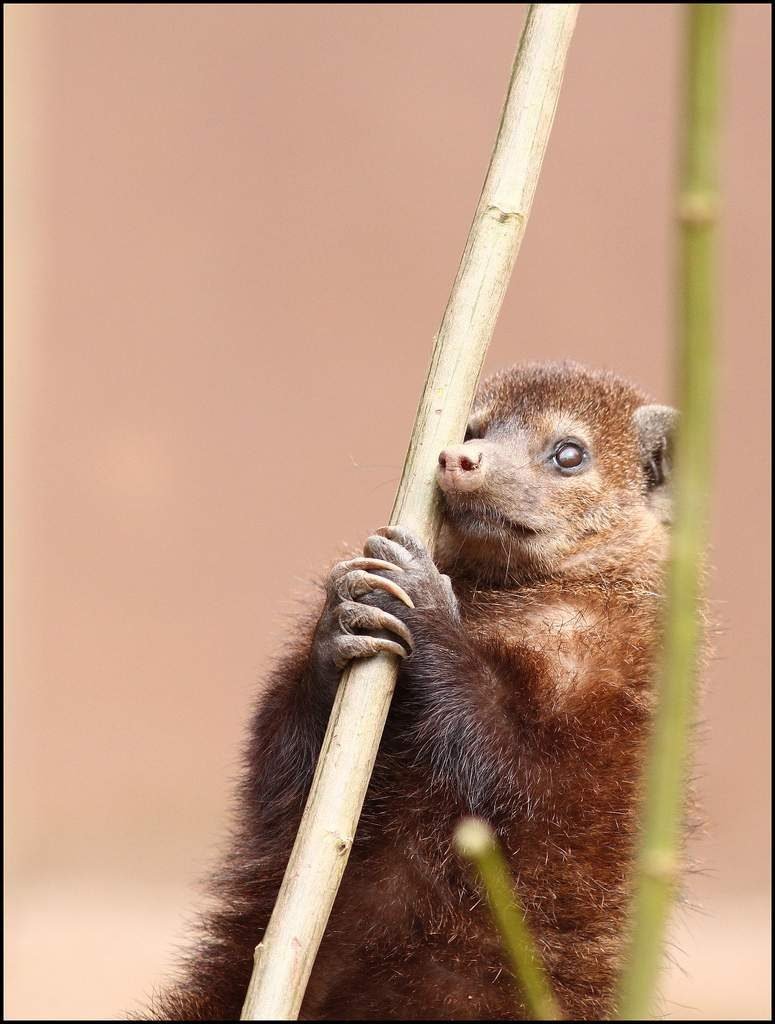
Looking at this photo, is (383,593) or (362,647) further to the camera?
(383,593)

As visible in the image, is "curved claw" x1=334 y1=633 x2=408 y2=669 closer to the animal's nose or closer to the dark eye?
the animal's nose

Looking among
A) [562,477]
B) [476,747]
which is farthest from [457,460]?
[562,477]

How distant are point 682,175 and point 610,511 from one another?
201 centimetres

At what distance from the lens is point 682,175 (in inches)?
25.3

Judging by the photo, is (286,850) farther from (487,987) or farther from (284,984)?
(284,984)

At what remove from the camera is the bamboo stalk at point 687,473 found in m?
0.60

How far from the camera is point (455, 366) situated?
1806 millimetres

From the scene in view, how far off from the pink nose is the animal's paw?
0.11 metres

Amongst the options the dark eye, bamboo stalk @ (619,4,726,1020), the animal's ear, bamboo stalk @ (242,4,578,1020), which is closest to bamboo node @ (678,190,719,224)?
bamboo stalk @ (619,4,726,1020)

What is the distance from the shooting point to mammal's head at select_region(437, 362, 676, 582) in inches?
97.0

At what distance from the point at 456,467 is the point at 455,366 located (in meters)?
0.19

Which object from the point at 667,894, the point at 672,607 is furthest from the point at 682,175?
the point at 667,894

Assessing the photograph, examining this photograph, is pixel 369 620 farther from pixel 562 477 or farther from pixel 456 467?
pixel 562 477

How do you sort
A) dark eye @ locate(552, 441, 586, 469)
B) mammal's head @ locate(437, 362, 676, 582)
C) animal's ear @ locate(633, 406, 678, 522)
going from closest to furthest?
mammal's head @ locate(437, 362, 676, 582) → dark eye @ locate(552, 441, 586, 469) → animal's ear @ locate(633, 406, 678, 522)
